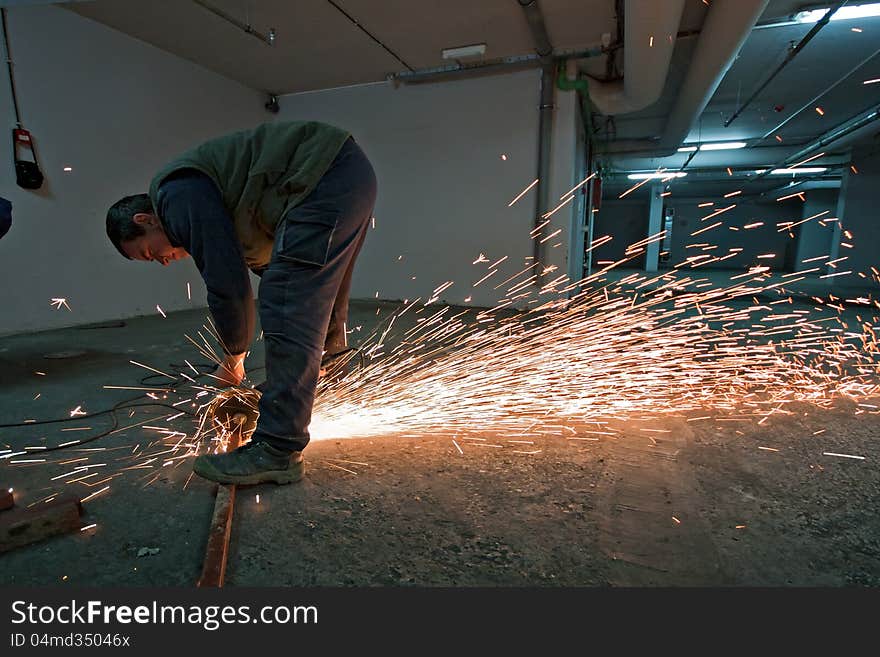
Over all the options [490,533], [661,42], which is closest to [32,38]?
[661,42]

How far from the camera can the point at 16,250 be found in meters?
4.38

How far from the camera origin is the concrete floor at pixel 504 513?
114 centimetres

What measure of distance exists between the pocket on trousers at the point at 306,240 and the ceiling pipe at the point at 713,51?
3701mm

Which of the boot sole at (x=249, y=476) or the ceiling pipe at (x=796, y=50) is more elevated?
the ceiling pipe at (x=796, y=50)

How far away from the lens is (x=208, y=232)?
4.63ft

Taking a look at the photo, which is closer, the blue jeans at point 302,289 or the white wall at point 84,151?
the blue jeans at point 302,289

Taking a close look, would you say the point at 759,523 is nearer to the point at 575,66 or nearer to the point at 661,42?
the point at 661,42

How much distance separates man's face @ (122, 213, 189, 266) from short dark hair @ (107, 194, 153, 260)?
0.04 ft

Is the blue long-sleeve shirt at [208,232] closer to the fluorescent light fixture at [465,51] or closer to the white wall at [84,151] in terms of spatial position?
the white wall at [84,151]

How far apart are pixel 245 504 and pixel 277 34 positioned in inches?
207

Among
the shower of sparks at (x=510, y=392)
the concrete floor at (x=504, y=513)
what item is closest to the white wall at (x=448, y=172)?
the shower of sparks at (x=510, y=392)

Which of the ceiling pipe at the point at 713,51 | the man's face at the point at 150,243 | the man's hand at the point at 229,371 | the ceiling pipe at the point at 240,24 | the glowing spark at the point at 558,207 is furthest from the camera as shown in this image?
the glowing spark at the point at 558,207

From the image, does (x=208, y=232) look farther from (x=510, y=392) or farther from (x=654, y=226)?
(x=654, y=226)

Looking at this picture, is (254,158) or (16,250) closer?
(254,158)
